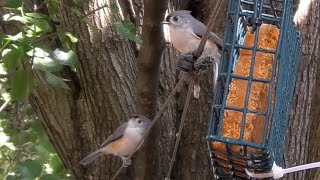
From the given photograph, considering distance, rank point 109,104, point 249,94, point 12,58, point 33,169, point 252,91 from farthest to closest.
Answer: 1. point 109,104
2. point 33,169
3. point 12,58
4. point 252,91
5. point 249,94

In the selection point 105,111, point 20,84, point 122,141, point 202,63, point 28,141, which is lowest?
point 28,141

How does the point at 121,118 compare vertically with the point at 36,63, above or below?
below

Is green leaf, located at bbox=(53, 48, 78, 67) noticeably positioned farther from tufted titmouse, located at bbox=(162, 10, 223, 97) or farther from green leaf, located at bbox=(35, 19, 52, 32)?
tufted titmouse, located at bbox=(162, 10, 223, 97)

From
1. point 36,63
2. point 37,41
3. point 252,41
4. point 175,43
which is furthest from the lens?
point 175,43

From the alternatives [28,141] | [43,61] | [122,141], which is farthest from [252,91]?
[28,141]

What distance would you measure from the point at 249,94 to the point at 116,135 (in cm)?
164

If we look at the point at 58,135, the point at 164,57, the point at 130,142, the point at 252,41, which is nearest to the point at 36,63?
the point at 252,41

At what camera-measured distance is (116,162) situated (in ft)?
11.8

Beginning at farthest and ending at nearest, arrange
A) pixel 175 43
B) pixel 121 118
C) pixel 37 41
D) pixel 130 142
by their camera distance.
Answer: pixel 130 142 < pixel 121 118 < pixel 175 43 < pixel 37 41

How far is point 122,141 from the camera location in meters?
3.81

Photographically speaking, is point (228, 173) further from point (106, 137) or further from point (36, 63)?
point (106, 137)

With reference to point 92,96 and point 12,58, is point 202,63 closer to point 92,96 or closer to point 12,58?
point 12,58

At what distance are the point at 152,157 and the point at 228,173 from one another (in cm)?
121

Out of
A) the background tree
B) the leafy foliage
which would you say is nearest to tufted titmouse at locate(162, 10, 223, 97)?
the background tree
